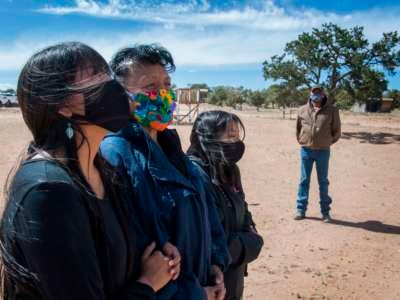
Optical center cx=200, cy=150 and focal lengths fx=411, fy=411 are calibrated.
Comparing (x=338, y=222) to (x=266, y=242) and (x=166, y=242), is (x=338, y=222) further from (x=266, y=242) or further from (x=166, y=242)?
(x=166, y=242)

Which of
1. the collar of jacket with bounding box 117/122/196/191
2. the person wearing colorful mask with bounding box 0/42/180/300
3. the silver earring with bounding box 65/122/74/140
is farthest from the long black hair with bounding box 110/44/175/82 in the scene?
the silver earring with bounding box 65/122/74/140

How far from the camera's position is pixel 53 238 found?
110cm

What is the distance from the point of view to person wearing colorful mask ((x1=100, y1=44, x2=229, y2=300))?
1612 millimetres

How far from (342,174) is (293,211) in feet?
12.8

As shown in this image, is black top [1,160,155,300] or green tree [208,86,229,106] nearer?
black top [1,160,155,300]

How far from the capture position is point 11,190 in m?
1.17

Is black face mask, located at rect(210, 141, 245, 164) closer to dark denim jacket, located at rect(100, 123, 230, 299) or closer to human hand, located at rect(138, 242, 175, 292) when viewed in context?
dark denim jacket, located at rect(100, 123, 230, 299)

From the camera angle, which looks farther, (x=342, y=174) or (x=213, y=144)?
(x=342, y=174)

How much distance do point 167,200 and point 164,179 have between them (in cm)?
9

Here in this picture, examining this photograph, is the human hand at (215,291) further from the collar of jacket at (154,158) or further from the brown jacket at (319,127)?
the brown jacket at (319,127)

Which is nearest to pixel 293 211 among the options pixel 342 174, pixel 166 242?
pixel 342 174

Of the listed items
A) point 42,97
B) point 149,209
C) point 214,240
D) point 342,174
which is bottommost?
point 342,174

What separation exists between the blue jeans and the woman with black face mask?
398 centimetres

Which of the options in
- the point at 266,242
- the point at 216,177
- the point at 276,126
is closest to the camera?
the point at 216,177
